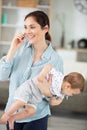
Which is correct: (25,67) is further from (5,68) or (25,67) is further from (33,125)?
(33,125)

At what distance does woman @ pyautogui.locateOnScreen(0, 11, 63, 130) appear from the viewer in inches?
68.3

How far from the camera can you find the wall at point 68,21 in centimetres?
717

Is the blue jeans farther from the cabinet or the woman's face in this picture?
the cabinet

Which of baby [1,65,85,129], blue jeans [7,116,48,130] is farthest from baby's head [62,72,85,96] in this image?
blue jeans [7,116,48,130]

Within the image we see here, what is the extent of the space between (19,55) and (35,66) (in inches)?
4.3

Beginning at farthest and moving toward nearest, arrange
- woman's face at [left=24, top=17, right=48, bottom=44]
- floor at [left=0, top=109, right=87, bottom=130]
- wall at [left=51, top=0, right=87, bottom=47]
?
1. wall at [left=51, top=0, right=87, bottom=47]
2. floor at [left=0, top=109, right=87, bottom=130]
3. woman's face at [left=24, top=17, right=48, bottom=44]

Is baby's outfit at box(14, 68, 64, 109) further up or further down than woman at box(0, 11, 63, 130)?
further down

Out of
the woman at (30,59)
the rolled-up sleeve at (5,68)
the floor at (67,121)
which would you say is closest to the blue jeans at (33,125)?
the woman at (30,59)

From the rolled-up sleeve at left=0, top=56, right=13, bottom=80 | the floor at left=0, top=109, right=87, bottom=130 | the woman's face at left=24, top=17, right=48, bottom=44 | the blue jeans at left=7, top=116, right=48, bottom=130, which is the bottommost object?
the floor at left=0, top=109, right=87, bottom=130

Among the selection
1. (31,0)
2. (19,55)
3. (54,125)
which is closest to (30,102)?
(19,55)

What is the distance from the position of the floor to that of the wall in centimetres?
300

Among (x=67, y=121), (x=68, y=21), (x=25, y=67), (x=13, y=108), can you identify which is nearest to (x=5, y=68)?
(x=25, y=67)

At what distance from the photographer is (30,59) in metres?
1.80

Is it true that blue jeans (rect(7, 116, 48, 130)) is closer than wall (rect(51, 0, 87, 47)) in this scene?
Yes
